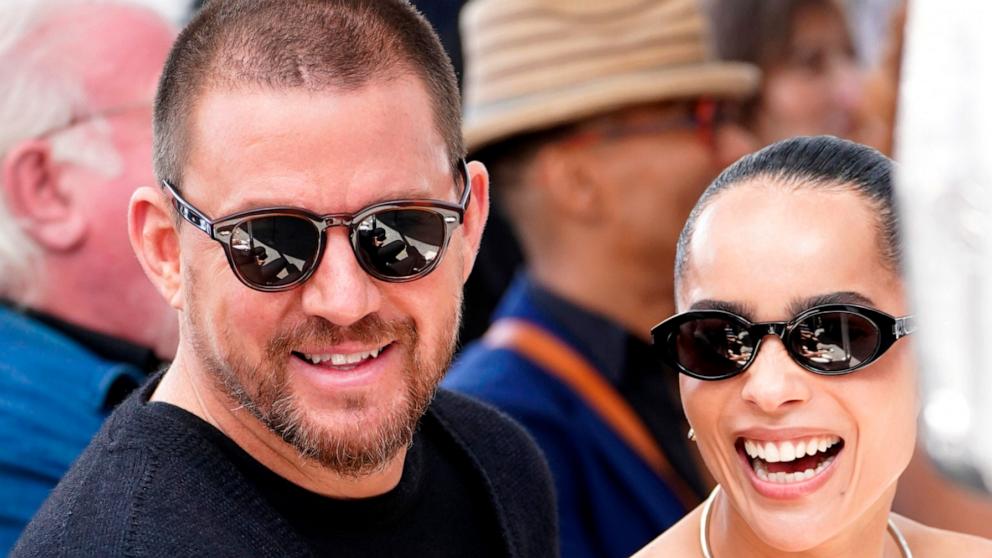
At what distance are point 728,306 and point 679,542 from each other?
18.1 inches

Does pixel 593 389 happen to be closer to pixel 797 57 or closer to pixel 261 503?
pixel 261 503

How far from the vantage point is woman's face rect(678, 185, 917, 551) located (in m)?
2.03

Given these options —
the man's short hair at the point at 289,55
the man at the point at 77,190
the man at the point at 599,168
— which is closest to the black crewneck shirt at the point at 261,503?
the man's short hair at the point at 289,55

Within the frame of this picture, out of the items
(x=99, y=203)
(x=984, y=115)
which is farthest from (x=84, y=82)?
(x=984, y=115)

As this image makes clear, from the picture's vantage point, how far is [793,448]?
205cm

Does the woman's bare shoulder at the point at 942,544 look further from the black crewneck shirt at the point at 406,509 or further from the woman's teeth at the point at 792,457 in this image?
the black crewneck shirt at the point at 406,509

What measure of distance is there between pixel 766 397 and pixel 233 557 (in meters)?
0.83

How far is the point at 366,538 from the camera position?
93.3 inches

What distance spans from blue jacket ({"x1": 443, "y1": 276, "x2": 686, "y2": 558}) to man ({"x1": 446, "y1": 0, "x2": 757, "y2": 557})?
46 mm

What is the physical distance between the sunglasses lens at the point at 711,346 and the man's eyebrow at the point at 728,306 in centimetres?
2

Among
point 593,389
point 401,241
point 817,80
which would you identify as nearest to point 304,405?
point 401,241

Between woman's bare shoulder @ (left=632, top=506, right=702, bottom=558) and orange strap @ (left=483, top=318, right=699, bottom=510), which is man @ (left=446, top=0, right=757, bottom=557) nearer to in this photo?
orange strap @ (left=483, top=318, right=699, bottom=510)

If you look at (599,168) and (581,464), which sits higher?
(599,168)

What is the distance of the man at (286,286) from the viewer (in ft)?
6.97
